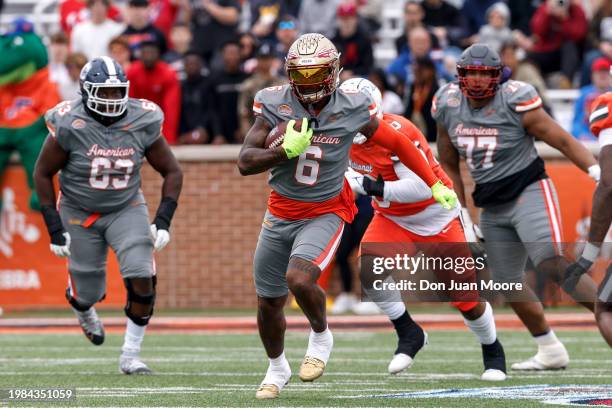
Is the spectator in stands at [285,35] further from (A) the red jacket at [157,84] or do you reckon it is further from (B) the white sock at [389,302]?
(B) the white sock at [389,302]

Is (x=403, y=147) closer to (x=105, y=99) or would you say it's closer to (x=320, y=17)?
(x=105, y=99)

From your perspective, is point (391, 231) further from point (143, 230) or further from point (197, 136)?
point (197, 136)

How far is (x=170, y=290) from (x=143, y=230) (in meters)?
5.25

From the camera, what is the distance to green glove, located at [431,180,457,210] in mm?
7234

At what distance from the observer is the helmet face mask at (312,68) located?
674cm

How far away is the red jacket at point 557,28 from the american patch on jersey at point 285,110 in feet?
27.7

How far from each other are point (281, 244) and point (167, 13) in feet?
30.9

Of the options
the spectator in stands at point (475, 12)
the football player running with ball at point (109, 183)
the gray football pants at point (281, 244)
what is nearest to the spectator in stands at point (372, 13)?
the spectator in stands at point (475, 12)

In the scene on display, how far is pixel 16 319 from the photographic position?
1289cm

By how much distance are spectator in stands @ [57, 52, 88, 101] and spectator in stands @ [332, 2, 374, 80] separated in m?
2.67

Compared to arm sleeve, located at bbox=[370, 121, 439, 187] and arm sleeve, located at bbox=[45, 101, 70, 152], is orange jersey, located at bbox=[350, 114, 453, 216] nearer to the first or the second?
arm sleeve, located at bbox=[370, 121, 439, 187]

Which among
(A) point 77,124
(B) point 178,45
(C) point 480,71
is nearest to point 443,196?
(C) point 480,71

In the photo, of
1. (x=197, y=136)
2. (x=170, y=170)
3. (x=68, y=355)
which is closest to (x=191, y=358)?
(x=68, y=355)

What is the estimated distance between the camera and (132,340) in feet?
27.9
